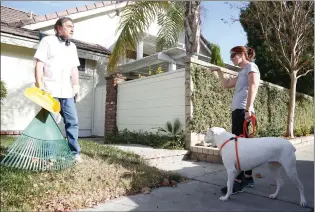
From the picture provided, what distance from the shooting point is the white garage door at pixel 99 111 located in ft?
30.3

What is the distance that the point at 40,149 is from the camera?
3.04m

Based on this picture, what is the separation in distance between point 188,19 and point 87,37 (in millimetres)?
5254

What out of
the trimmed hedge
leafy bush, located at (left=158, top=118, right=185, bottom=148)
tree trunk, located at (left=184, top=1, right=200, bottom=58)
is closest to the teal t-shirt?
the trimmed hedge

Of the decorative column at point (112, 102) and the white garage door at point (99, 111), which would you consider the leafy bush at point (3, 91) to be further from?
the white garage door at point (99, 111)

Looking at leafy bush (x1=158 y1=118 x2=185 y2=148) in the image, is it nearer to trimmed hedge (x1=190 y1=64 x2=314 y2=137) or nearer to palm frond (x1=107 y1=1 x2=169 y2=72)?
trimmed hedge (x1=190 y1=64 x2=314 y2=137)

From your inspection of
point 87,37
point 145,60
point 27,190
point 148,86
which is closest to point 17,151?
point 27,190

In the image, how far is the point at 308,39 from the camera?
10.7m

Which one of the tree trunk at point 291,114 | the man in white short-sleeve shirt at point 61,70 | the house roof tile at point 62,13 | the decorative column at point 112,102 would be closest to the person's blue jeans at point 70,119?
the man in white short-sleeve shirt at point 61,70

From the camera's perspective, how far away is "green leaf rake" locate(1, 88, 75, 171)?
294 cm

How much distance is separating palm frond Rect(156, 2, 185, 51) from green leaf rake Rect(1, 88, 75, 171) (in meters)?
7.58

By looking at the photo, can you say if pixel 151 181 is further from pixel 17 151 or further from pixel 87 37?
pixel 87 37

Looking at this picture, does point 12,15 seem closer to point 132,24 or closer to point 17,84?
point 17,84

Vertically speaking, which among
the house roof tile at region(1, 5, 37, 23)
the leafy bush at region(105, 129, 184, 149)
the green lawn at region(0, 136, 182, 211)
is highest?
the house roof tile at region(1, 5, 37, 23)

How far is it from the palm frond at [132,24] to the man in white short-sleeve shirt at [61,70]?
15.9 feet
